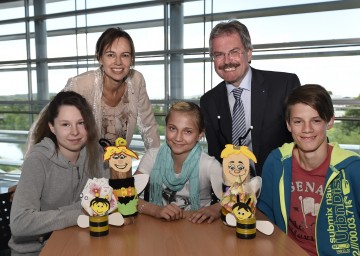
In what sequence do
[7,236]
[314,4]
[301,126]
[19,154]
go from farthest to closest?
[19,154], [314,4], [7,236], [301,126]

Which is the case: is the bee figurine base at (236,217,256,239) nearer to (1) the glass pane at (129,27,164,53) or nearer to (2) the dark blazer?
(2) the dark blazer

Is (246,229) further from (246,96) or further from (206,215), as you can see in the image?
(246,96)

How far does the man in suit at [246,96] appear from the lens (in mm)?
2492

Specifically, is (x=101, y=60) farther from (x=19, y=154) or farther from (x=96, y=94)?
(x=19, y=154)

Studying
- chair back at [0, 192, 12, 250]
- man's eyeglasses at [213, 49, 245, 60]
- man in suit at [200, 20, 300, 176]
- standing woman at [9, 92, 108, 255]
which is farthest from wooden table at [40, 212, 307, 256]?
man's eyeglasses at [213, 49, 245, 60]

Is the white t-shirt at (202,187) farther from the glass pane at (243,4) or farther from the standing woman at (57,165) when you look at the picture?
the glass pane at (243,4)

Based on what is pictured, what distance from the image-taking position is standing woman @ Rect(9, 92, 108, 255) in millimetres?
1856

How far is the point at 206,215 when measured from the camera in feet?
6.01

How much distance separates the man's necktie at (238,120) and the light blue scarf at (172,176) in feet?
1.37

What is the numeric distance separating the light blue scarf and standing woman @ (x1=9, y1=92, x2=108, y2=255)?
348 millimetres

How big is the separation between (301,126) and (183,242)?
2.84 ft

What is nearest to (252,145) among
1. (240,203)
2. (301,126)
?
(301,126)

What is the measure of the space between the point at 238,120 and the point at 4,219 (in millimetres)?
1634

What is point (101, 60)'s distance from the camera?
2803 millimetres
